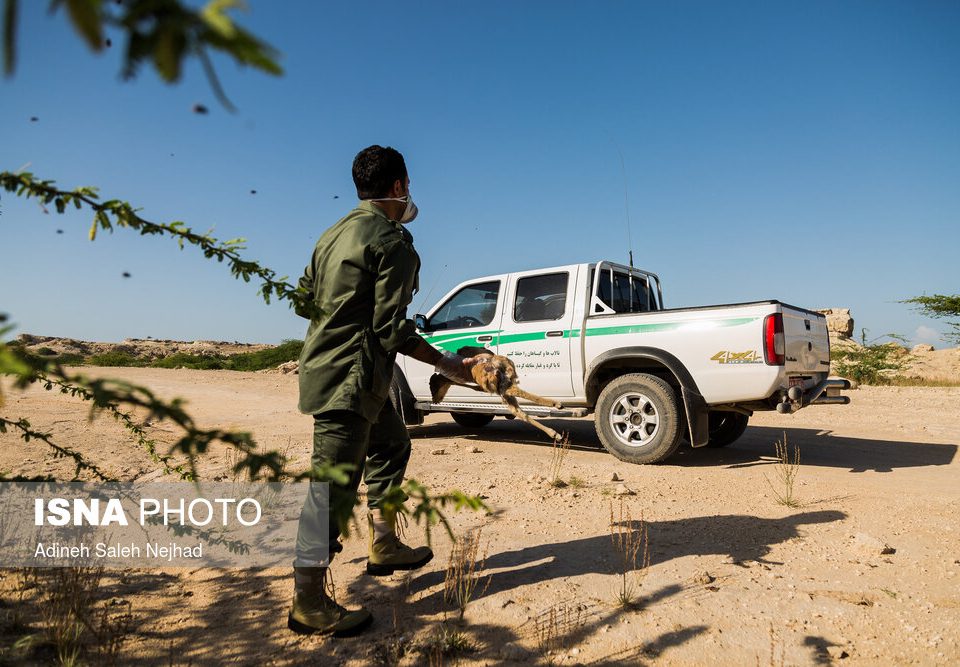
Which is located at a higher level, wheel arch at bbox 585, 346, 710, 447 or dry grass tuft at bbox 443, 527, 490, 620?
wheel arch at bbox 585, 346, 710, 447

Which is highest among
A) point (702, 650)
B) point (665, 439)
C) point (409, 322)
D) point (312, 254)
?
point (312, 254)

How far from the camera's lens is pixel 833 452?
7191mm

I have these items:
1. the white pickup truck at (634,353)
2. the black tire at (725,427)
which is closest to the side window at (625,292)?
the white pickup truck at (634,353)

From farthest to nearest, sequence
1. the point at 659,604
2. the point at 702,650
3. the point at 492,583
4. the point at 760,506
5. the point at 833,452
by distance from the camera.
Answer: the point at 833,452 < the point at 760,506 < the point at 492,583 < the point at 659,604 < the point at 702,650

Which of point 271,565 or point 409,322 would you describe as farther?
point 271,565

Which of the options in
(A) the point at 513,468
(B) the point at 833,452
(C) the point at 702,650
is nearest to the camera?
(C) the point at 702,650

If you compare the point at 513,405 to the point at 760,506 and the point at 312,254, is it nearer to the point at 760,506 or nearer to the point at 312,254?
the point at 312,254

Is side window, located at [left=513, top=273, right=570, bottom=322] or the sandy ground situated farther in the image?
side window, located at [left=513, top=273, right=570, bottom=322]

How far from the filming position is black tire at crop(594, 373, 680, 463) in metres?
6.22

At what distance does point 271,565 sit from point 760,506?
3.72m

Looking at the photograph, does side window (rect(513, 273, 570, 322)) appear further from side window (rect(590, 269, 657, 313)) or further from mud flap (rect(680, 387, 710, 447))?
mud flap (rect(680, 387, 710, 447))

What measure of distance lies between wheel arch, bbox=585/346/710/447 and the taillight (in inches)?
30.1

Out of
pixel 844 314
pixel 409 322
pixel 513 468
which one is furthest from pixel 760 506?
pixel 844 314

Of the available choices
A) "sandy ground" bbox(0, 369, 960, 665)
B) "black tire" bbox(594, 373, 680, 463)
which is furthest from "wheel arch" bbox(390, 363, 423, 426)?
"black tire" bbox(594, 373, 680, 463)
